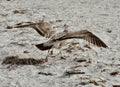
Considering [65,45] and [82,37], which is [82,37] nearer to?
[82,37]

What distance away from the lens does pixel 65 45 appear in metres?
7.10

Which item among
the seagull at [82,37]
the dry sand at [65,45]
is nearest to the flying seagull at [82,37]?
the seagull at [82,37]

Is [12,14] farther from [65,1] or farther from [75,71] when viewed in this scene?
[75,71]

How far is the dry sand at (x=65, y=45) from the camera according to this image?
570 centimetres

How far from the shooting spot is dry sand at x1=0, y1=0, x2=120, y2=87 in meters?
5.70

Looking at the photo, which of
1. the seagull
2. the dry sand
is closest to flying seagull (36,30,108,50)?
the seagull

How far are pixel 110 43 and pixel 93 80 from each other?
194 centimetres

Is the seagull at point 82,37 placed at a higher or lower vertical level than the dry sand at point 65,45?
higher

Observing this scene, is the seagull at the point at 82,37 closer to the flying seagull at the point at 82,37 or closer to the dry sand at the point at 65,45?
the flying seagull at the point at 82,37

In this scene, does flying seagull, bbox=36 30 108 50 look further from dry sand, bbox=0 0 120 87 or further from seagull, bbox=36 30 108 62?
dry sand, bbox=0 0 120 87

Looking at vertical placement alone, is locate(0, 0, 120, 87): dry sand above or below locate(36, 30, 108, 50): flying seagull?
below

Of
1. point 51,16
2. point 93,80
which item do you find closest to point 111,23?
point 51,16

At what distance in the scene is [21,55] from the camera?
21.8ft

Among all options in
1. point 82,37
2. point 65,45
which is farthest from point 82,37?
point 65,45
